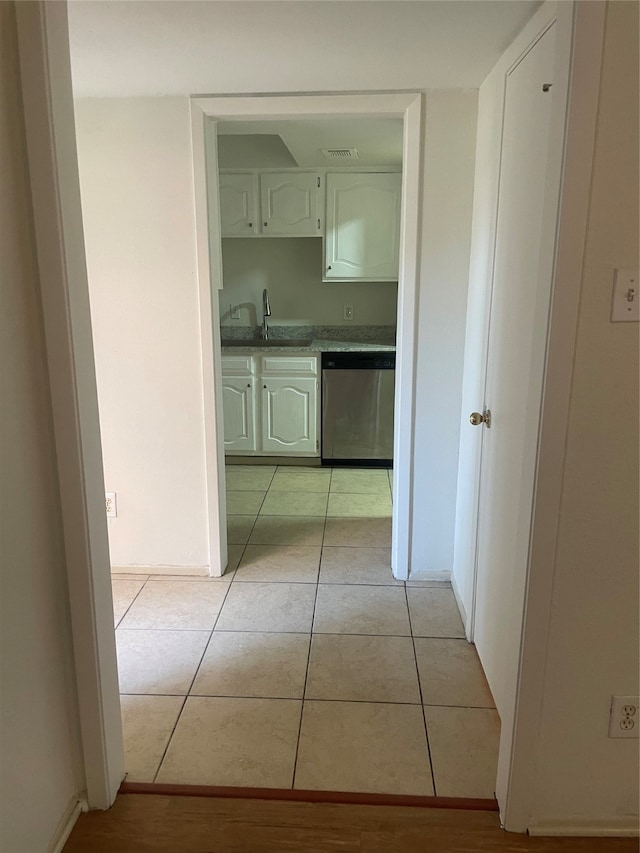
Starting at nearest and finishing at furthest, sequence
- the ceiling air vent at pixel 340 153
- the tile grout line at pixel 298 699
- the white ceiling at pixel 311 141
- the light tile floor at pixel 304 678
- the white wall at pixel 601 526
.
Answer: the white wall at pixel 601 526 < the light tile floor at pixel 304 678 < the tile grout line at pixel 298 699 < the white ceiling at pixel 311 141 < the ceiling air vent at pixel 340 153

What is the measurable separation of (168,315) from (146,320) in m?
0.10

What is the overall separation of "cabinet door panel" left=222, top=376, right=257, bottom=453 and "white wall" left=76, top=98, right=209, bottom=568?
1.55 metres

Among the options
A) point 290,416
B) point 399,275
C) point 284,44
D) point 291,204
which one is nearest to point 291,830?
point 399,275

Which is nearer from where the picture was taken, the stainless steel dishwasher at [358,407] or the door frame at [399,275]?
the door frame at [399,275]

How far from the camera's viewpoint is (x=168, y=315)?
2.66 m

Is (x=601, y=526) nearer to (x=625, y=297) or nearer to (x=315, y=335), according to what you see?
(x=625, y=297)

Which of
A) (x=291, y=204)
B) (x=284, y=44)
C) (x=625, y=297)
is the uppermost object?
(x=284, y=44)

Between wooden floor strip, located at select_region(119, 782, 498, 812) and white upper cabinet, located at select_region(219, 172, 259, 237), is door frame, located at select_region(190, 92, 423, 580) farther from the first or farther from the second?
white upper cabinet, located at select_region(219, 172, 259, 237)

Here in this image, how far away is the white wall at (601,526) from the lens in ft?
4.00

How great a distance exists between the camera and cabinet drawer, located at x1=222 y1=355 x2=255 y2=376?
14.1 feet

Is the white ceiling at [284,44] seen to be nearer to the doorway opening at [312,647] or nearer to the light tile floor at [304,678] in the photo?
the doorway opening at [312,647]

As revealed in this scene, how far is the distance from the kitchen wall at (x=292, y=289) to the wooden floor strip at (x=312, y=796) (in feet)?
12.0

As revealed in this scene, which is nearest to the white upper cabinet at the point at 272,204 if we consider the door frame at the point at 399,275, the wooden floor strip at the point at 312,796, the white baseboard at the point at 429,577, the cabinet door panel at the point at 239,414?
the cabinet door panel at the point at 239,414

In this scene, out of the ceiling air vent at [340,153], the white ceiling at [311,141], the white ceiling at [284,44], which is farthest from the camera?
the ceiling air vent at [340,153]
